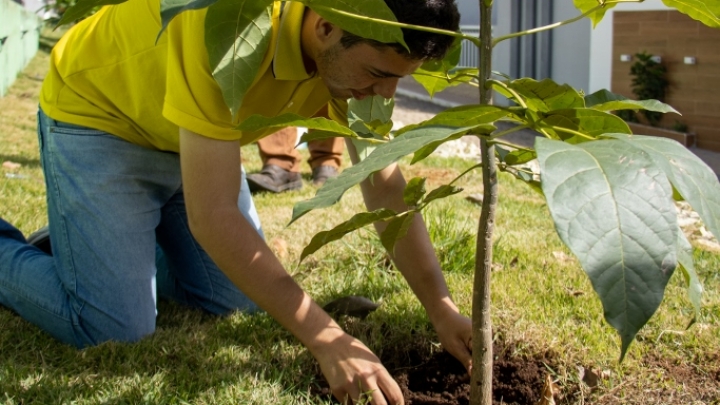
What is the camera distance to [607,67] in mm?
8547

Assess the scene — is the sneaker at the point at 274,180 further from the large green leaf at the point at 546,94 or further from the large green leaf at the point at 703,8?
the large green leaf at the point at 703,8

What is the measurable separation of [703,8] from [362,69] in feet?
2.56

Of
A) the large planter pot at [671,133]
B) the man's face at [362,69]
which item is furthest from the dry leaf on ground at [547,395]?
the large planter pot at [671,133]

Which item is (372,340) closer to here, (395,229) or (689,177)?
(395,229)

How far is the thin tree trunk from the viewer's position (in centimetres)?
157

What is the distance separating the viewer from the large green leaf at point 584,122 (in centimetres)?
139

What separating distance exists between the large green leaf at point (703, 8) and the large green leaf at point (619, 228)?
0.60m

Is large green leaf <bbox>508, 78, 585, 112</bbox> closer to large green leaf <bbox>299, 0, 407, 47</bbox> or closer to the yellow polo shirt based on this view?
large green leaf <bbox>299, 0, 407, 47</bbox>

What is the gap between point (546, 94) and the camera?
60.9 inches

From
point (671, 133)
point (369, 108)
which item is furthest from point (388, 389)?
point (671, 133)

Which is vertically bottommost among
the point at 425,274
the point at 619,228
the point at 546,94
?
the point at 425,274

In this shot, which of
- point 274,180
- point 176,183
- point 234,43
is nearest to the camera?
point 234,43

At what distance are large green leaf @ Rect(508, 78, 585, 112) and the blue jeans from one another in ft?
4.94

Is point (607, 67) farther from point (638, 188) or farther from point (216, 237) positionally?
point (638, 188)
